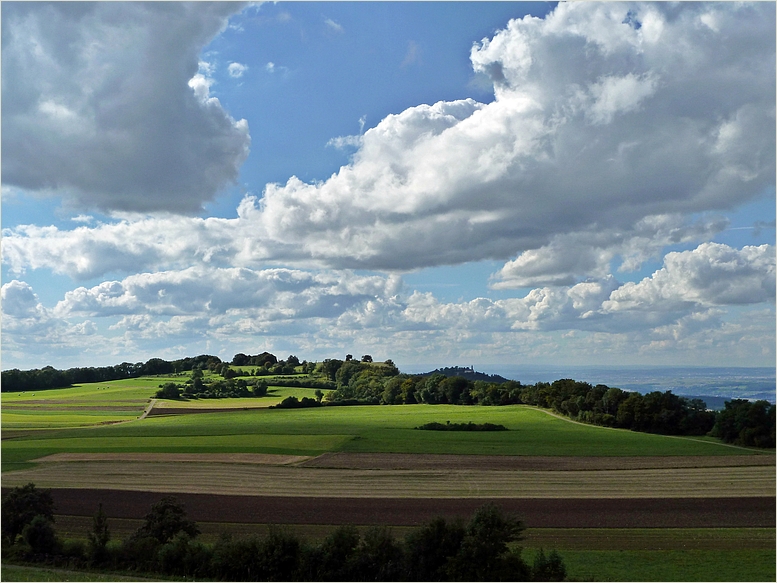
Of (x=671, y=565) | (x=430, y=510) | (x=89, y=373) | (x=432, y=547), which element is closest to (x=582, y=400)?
(x=430, y=510)

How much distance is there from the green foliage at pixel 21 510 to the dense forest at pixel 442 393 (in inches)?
2394

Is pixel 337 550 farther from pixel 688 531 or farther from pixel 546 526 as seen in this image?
pixel 688 531

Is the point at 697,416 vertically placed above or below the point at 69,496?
above

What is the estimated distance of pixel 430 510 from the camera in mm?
42719

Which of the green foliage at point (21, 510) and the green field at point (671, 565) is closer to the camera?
the green field at point (671, 565)

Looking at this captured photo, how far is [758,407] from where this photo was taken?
56.9 meters

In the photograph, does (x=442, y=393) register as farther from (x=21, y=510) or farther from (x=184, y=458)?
(x=21, y=510)

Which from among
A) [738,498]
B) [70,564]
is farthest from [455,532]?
[738,498]

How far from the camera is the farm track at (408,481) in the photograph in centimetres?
4694

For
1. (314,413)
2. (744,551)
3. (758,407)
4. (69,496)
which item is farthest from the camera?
(314,413)

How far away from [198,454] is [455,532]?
45402mm

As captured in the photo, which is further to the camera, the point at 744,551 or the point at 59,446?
the point at 59,446

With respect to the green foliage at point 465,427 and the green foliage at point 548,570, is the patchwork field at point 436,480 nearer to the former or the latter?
the green foliage at point 548,570

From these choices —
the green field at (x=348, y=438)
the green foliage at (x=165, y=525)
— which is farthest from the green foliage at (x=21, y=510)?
the green field at (x=348, y=438)
